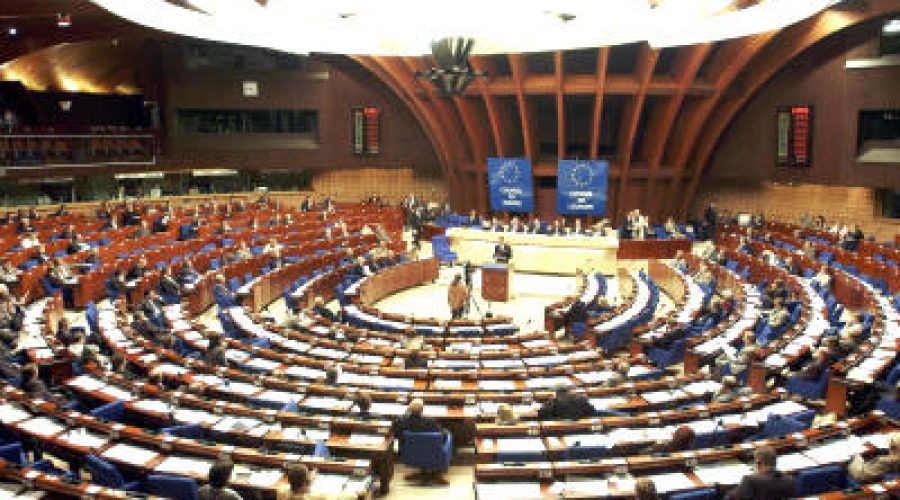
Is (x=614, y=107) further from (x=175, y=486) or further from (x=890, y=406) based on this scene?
(x=175, y=486)

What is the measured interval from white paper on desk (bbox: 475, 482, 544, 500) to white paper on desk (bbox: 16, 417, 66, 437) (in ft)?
15.4

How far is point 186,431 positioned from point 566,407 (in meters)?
4.36

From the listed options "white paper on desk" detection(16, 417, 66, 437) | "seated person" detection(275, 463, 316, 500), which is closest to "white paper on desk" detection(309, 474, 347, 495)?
"seated person" detection(275, 463, 316, 500)

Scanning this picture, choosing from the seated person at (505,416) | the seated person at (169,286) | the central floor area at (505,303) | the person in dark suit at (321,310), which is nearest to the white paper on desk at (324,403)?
the seated person at (505,416)

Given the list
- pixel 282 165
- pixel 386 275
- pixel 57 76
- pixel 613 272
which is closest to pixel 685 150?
pixel 613 272

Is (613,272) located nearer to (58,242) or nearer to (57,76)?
(58,242)

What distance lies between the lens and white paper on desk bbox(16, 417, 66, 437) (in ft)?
27.1

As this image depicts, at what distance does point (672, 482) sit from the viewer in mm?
7215

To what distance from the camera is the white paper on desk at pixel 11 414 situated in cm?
857

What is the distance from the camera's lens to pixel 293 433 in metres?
8.62

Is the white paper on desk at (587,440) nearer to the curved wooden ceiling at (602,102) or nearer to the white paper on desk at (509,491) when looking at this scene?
the white paper on desk at (509,491)

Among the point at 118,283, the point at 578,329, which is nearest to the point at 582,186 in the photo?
the point at 578,329

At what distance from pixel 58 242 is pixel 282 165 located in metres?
15.5

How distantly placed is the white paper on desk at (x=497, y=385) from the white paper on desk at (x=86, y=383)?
506cm
